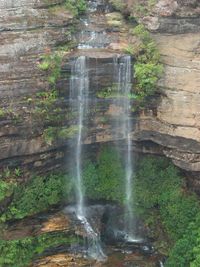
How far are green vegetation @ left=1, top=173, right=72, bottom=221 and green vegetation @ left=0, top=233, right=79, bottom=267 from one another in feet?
3.44

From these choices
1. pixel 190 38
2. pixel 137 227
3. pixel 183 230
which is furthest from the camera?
pixel 137 227

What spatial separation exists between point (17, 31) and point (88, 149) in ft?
17.7

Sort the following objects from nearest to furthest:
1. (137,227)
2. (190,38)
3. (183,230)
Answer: (190,38) → (183,230) → (137,227)

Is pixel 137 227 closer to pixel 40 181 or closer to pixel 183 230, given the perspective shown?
pixel 183 230

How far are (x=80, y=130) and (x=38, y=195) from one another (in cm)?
295

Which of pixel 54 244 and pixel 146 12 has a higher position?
pixel 146 12

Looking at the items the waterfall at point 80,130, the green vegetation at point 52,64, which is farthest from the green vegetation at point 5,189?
the green vegetation at point 52,64

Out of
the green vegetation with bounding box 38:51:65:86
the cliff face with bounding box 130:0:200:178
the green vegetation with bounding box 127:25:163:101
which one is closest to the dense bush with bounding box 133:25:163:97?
the green vegetation with bounding box 127:25:163:101

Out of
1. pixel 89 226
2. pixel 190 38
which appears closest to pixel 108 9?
pixel 190 38

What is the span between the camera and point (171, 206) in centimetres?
1852

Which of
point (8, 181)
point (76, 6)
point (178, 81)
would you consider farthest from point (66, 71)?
point (8, 181)

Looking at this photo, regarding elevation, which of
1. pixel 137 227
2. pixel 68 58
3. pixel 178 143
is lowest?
pixel 137 227

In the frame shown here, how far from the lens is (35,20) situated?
17188mm

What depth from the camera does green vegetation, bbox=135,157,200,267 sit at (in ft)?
56.6
